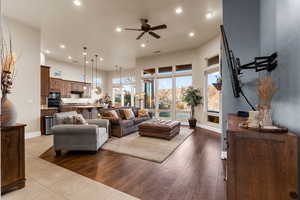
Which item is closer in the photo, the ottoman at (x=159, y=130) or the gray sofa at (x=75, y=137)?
the gray sofa at (x=75, y=137)

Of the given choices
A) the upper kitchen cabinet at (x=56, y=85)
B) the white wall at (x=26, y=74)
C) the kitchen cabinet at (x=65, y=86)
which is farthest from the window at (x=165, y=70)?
the upper kitchen cabinet at (x=56, y=85)

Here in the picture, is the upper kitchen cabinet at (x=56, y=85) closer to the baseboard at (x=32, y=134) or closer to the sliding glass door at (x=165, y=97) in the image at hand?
the baseboard at (x=32, y=134)

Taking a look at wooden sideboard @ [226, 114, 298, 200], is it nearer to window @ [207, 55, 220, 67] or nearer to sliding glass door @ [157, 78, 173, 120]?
window @ [207, 55, 220, 67]

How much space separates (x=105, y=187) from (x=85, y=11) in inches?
165

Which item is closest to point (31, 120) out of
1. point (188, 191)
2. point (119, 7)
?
point (119, 7)

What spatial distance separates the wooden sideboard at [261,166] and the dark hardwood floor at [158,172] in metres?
0.95

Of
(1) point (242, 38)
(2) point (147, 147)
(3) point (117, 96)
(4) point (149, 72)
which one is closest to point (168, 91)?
(4) point (149, 72)

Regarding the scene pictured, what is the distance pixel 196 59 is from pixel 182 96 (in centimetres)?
194

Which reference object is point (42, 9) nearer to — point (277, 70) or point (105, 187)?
point (105, 187)

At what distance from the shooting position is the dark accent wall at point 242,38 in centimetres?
266

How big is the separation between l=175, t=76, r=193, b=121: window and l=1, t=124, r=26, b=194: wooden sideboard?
20.7ft

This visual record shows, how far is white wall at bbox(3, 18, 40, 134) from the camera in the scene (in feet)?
13.8

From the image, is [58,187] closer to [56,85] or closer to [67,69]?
[56,85]

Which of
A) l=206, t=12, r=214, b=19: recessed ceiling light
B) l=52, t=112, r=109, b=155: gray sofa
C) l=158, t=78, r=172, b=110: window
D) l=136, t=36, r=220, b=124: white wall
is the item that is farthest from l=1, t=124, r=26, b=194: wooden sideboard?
l=158, t=78, r=172, b=110: window
